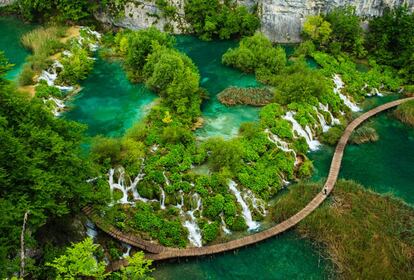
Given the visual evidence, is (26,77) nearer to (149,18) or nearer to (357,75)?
(149,18)

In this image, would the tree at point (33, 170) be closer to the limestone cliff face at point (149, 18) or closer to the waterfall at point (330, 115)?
the waterfall at point (330, 115)

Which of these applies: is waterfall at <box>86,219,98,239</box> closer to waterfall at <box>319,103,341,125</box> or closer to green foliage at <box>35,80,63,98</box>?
green foliage at <box>35,80,63,98</box>

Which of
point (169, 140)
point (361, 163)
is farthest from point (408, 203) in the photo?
point (169, 140)

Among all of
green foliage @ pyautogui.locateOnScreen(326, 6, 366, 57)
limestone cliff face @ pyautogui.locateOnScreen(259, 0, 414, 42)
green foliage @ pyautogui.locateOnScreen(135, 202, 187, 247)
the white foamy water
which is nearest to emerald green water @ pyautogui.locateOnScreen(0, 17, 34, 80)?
the white foamy water

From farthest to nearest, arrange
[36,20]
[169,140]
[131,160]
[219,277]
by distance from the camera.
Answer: [36,20] < [169,140] < [131,160] < [219,277]

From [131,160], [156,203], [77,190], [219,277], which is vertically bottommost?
[219,277]

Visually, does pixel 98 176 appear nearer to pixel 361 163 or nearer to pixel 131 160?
pixel 131 160
